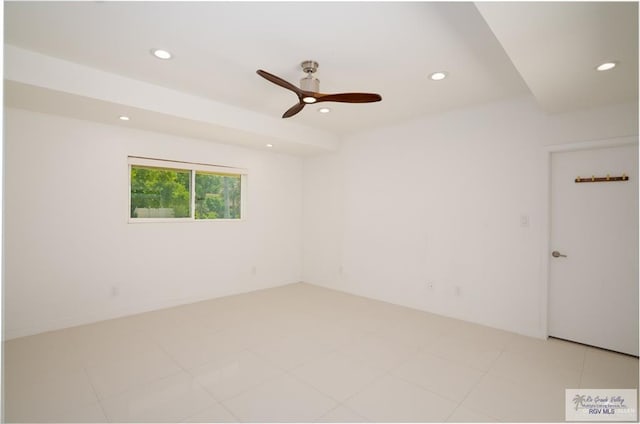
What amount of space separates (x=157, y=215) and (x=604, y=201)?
15.9 feet

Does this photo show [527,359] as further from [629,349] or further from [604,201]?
[604,201]

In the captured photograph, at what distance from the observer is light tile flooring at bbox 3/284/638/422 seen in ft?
7.44

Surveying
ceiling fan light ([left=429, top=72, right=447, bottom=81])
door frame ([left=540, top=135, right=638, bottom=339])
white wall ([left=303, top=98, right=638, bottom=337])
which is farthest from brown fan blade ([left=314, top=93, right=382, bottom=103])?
door frame ([left=540, top=135, right=638, bottom=339])

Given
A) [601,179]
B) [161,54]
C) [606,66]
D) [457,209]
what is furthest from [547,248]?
[161,54]

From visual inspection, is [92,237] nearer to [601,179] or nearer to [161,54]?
[161,54]

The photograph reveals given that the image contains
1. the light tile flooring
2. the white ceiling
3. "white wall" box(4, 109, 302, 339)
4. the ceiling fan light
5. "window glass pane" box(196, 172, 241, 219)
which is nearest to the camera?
the white ceiling

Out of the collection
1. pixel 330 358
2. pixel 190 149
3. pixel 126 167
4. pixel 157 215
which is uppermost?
pixel 190 149

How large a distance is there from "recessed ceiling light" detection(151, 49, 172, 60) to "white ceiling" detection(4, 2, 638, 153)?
0.23 ft

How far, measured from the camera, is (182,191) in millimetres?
4613

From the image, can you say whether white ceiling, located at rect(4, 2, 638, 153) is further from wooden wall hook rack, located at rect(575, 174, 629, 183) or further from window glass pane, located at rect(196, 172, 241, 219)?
window glass pane, located at rect(196, 172, 241, 219)

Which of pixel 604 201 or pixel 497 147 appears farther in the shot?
pixel 497 147

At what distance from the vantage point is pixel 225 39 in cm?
250

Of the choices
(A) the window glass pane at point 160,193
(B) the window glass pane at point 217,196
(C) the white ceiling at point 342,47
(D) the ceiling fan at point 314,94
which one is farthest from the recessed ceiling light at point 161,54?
(B) the window glass pane at point 217,196

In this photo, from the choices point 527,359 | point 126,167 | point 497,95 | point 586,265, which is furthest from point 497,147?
point 126,167
